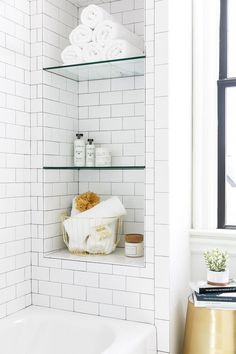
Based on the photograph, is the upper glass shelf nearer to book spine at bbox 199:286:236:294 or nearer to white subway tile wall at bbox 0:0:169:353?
white subway tile wall at bbox 0:0:169:353

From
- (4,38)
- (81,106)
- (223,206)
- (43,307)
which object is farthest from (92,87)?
(43,307)

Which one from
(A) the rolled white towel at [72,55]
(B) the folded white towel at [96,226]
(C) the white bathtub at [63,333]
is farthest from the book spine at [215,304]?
(A) the rolled white towel at [72,55]

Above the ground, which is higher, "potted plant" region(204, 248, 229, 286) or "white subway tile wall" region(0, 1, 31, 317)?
"white subway tile wall" region(0, 1, 31, 317)

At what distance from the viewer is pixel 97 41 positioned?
2.04 metres

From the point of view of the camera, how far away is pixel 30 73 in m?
2.15

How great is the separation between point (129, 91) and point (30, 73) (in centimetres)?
51

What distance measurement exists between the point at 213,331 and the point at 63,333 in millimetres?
651

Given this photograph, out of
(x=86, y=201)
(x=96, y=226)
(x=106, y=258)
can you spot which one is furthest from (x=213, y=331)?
(x=86, y=201)

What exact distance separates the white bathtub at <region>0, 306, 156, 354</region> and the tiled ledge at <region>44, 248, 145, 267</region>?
0.25m

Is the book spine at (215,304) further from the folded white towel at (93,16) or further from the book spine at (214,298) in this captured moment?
the folded white towel at (93,16)

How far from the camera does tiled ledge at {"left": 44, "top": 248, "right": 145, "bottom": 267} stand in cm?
199

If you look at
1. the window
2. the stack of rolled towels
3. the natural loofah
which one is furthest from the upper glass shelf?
the natural loofah

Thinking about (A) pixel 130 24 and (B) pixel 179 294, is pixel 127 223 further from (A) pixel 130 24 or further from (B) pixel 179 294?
(A) pixel 130 24

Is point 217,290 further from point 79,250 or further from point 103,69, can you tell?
point 103,69
